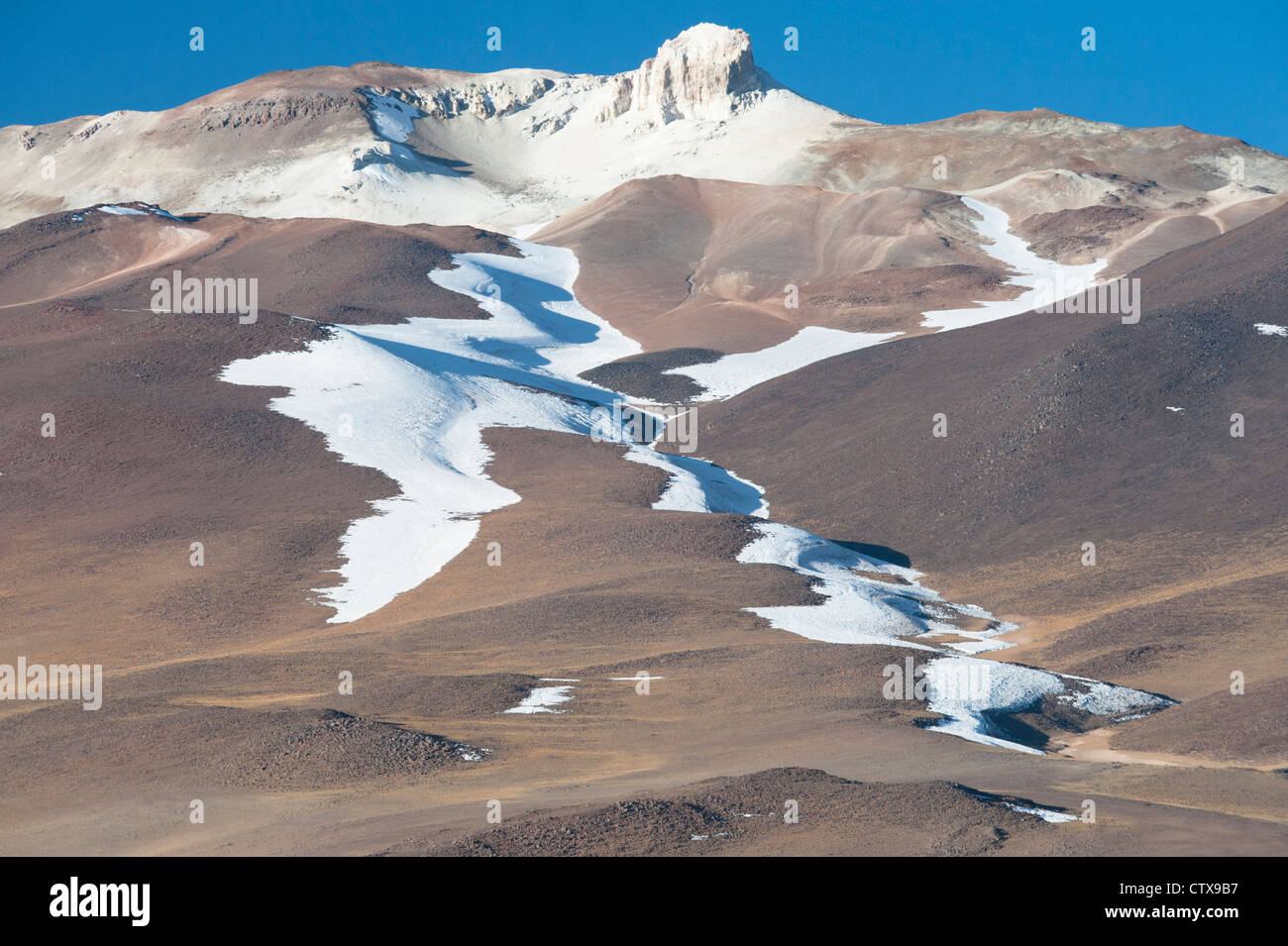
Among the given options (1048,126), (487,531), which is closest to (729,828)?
(487,531)

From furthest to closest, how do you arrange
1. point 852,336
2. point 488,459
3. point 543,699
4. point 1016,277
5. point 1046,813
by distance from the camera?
point 1016,277 < point 852,336 < point 488,459 < point 543,699 < point 1046,813

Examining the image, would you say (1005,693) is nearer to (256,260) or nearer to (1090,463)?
(1090,463)

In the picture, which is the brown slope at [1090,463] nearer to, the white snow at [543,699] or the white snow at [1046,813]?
the white snow at [543,699]

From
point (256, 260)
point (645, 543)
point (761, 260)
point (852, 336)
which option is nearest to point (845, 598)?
point (645, 543)

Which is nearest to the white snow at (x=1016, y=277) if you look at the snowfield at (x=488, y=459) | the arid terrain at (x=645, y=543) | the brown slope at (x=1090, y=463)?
the arid terrain at (x=645, y=543)

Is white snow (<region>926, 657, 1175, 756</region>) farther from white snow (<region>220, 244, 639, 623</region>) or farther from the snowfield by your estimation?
white snow (<region>220, 244, 639, 623</region>)

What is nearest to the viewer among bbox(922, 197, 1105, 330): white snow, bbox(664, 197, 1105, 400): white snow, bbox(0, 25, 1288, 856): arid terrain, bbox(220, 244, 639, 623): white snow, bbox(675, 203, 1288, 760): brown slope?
bbox(0, 25, 1288, 856): arid terrain

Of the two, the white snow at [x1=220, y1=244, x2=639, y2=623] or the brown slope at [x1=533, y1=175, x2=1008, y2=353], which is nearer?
the white snow at [x1=220, y1=244, x2=639, y2=623]

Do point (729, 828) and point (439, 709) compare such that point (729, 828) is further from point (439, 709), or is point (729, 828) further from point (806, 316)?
point (806, 316)

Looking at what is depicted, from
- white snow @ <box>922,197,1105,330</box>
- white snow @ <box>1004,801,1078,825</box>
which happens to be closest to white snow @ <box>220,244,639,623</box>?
white snow @ <box>922,197,1105,330</box>

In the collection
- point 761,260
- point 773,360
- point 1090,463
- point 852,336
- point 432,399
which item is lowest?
point 1090,463

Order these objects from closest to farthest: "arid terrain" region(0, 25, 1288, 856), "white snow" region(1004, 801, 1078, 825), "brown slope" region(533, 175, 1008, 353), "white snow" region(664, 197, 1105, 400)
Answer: "white snow" region(1004, 801, 1078, 825), "arid terrain" region(0, 25, 1288, 856), "white snow" region(664, 197, 1105, 400), "brown slope" region(533, 175, 1008, 353)
